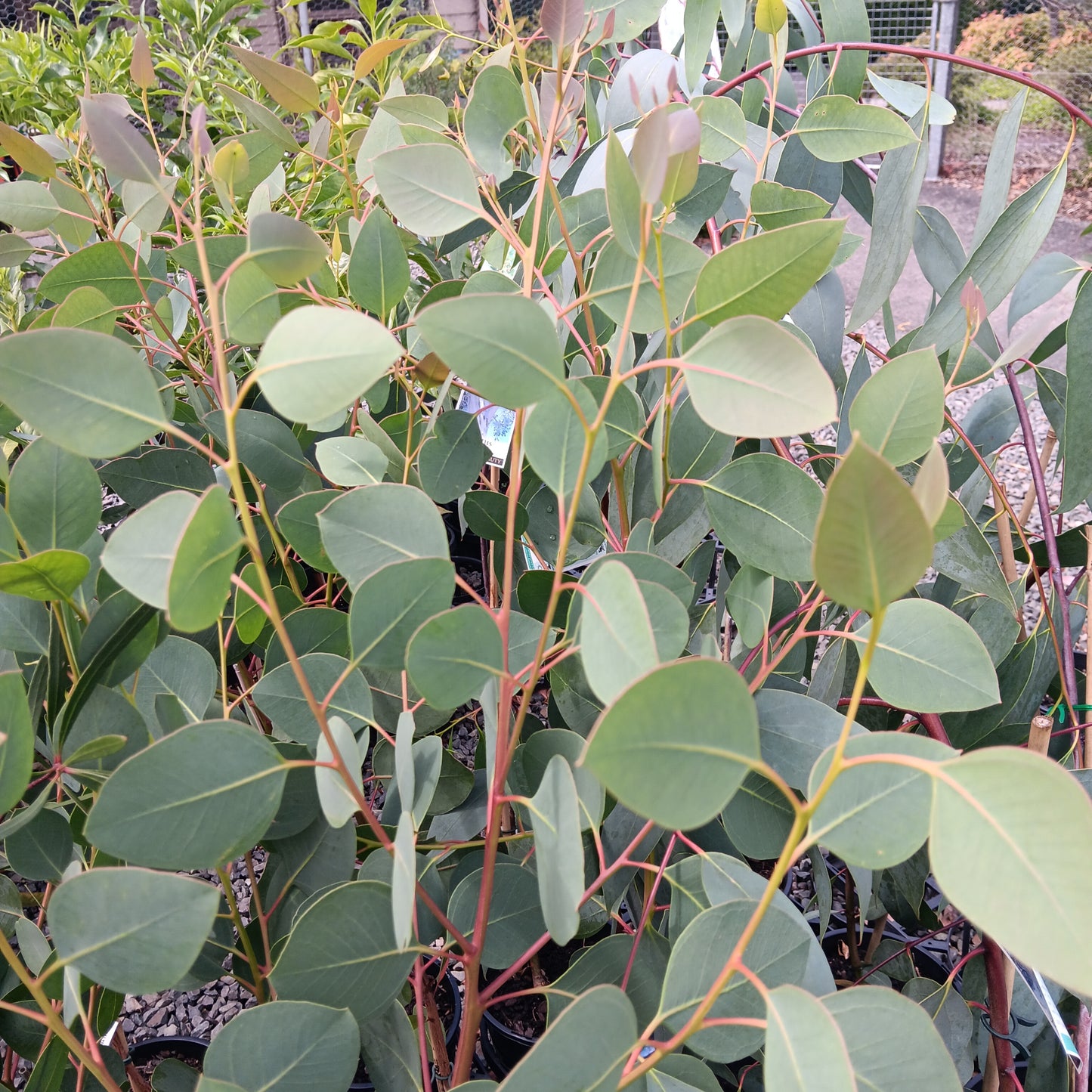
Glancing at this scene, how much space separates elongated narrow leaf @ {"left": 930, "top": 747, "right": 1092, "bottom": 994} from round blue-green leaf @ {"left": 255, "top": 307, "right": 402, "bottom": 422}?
0.61 ft

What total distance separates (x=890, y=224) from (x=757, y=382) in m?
0.40

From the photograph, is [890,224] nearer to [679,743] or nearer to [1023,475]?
[679,743]

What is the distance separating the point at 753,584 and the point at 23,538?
31 centimetres

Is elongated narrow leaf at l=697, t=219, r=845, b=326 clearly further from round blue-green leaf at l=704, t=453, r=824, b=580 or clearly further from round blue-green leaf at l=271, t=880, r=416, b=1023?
round blue-green leaf at l=271, t=880, r=416, b=1023

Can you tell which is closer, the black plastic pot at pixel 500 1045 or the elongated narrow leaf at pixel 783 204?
the elongated narrow leaf at pixel 783 204

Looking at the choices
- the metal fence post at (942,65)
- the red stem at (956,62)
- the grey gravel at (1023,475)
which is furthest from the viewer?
the metal fence post at (942,65)

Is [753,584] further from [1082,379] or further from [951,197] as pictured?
[951,197]

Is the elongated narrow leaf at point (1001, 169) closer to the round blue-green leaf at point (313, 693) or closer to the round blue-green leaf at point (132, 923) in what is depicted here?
the round blue-green leaf at point (313, 693)

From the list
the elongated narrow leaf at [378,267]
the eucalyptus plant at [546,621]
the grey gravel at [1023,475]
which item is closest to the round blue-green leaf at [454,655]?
the eucalyptus plant at [546,621]

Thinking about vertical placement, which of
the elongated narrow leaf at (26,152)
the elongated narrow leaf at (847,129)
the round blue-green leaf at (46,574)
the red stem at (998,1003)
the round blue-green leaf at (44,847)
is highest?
the elongated narrow leaf at (847,129)

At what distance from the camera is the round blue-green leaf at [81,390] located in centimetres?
26

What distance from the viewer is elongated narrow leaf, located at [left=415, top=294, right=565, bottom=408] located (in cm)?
26

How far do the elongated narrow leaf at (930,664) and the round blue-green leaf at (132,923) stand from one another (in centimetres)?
27

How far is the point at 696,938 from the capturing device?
313mm
